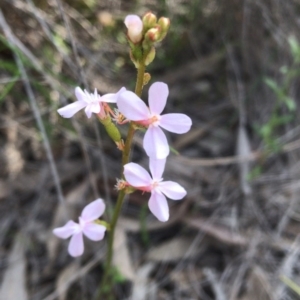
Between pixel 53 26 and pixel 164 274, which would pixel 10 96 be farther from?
pixel 164 274

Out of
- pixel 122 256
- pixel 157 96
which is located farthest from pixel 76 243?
pixel 122 256

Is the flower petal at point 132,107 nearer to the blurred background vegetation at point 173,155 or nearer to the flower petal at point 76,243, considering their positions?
the flower petal at point 76,243

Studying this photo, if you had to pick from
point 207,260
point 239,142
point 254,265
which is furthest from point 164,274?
point 239,142

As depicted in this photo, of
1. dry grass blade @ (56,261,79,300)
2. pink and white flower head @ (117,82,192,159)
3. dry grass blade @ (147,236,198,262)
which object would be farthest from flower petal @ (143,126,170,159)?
dry grass blade @ (147,236,198,262)

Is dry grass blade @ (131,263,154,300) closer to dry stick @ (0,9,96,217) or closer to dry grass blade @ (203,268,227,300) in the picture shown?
dry grass blade @ (203,268,227,300)

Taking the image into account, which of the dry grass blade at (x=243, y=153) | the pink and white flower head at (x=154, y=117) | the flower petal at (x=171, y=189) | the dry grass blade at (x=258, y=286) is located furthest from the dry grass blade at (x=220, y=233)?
the pink and white flower head at (x=154, y=117)

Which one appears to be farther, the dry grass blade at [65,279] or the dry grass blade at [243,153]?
the dry grass blade at [243,153]
